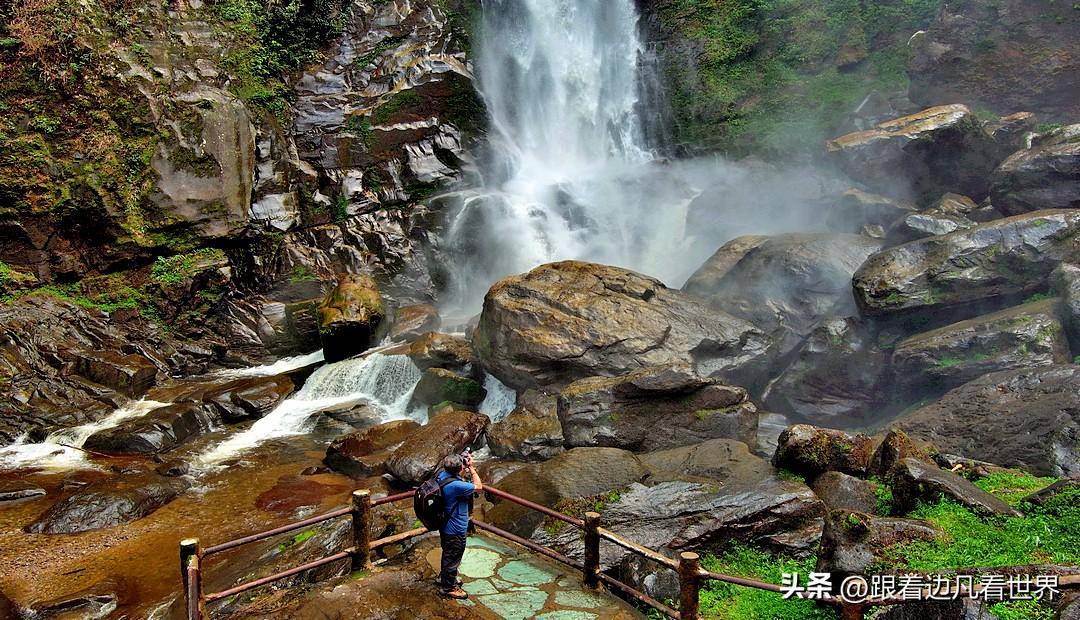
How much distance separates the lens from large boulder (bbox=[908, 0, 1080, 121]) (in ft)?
61.1

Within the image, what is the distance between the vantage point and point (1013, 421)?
380 inches

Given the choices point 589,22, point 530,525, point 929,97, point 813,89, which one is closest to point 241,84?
point 589,22

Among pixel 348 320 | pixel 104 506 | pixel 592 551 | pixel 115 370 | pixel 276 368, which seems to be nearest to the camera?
pixel 592 551

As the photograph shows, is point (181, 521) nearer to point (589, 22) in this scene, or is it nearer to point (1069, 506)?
point (1069, 506)

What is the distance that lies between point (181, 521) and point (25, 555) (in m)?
2.06

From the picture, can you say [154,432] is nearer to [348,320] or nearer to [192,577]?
[348,320]

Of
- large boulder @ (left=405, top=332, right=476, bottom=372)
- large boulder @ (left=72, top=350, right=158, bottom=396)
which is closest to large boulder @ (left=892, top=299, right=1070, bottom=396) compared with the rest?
large boulder @ (left=405, top=332, right=476, bottom=372)

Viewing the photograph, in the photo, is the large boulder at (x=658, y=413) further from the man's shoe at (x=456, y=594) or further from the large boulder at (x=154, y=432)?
the large boulder at (x=154, y=432)

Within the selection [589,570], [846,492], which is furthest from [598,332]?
[589,570]

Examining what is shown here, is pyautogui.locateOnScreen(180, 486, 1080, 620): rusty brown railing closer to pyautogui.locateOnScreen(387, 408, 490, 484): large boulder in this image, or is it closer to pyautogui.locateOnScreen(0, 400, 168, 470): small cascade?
pyautogui.locateOnScreen(387, 408, 490, 484): large boulder

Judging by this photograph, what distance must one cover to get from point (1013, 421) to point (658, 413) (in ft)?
18.8

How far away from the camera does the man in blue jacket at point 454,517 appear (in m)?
5.67

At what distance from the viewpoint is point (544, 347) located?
13.3 metres

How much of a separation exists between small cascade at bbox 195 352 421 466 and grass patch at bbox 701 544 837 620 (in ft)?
33.5
